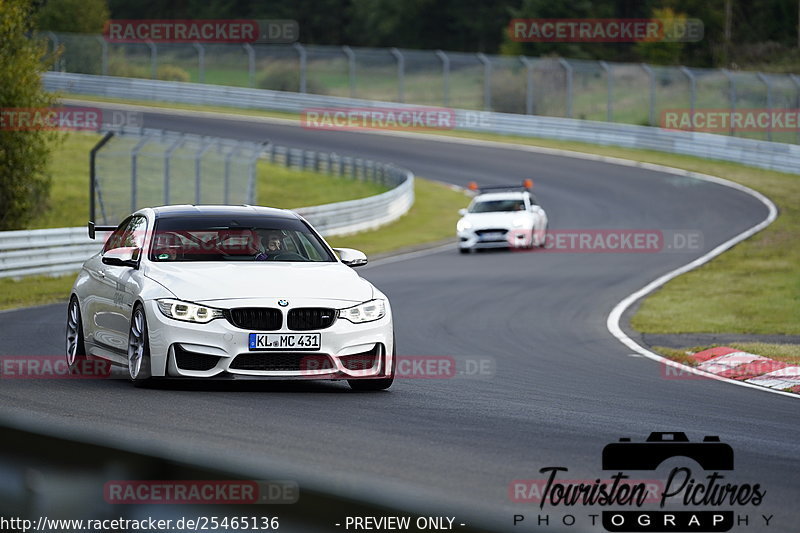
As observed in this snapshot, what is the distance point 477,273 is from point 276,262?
1543cm

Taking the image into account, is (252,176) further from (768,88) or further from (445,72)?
(445,72)

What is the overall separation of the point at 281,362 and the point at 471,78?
51.3 meters

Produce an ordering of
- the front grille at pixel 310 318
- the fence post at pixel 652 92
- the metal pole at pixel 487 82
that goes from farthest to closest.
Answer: the metal pole at pixel 487 82 → the fence post at pixel 652 92 → the front grille at pixel 310 318

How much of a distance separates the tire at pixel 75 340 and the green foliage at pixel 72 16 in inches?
2696

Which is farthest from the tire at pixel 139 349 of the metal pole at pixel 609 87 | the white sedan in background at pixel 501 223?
the metal pole at pixel 609 87

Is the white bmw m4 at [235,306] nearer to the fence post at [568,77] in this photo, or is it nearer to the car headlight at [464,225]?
the car headlight at [464,225]

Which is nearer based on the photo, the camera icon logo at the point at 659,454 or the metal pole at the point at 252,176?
the camera icon logo at the point at 659,454

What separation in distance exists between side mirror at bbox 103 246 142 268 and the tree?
16.2m

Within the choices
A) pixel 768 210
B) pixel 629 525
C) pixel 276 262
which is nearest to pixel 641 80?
pixel 768 210

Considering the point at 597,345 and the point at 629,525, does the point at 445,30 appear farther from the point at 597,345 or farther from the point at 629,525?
the point at 629,525

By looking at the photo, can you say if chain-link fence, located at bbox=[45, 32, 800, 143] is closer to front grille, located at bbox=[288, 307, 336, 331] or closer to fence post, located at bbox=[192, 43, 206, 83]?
fence post, located at bbox=[192, 43, 206, 83]

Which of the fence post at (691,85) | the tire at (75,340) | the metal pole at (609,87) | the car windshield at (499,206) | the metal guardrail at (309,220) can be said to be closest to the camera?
the tire at (75,340)

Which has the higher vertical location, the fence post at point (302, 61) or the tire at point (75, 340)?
the tire at point (75, 340)

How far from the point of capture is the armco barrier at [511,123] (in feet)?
164
